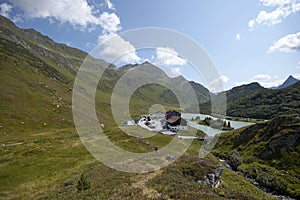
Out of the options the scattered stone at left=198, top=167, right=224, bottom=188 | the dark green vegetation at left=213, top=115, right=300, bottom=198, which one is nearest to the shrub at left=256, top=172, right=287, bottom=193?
the dark green vegetation at left=213, top=115, right=300, bottom=198

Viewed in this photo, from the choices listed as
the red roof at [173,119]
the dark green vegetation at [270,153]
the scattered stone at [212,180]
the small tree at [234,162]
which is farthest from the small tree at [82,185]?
the red roof at [173,119]

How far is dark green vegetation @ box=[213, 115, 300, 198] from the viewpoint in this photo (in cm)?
5578

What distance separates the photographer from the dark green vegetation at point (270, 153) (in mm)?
55781

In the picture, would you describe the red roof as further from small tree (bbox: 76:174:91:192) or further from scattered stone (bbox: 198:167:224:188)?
small tree (bbox: 76:174:91:192)

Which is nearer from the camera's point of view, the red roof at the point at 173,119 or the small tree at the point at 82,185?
the small tree at the point at 82,185

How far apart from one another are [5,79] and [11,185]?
112 metres

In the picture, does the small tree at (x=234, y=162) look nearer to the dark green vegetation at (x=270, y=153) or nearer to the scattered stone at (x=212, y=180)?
the dark green vegetation at (x=270, y=153)

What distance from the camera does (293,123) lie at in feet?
263

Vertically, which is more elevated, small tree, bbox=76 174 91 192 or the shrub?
small tree, bbox=76 174 91 192

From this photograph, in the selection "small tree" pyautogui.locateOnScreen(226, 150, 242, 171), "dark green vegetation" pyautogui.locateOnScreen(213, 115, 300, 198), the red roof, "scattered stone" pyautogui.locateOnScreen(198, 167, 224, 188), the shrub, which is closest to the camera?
"scattered stone" pyautogui.locateOnScreen(198, 167, 224, 188)

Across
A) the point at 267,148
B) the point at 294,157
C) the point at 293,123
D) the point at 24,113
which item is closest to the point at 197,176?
the point at 294,157

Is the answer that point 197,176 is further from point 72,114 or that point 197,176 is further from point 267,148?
point 72,114

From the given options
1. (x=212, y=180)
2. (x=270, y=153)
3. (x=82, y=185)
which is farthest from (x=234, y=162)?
(x=82, y=185)

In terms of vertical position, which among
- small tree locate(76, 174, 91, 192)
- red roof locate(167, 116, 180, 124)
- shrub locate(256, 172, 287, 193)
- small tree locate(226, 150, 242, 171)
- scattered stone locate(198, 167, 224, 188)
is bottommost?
shrub locate(256, 172, 287, 193)
